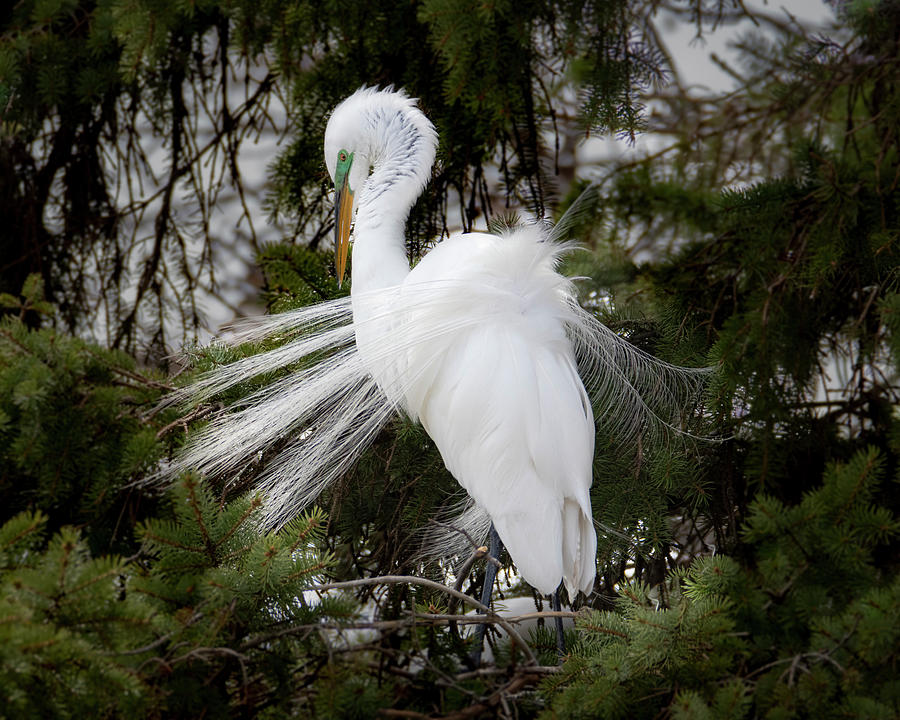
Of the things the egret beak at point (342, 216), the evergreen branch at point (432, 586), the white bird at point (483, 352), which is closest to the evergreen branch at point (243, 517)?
the evergreen branch at point (432, 586)

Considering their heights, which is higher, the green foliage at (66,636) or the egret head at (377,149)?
the egret head at (377,149)

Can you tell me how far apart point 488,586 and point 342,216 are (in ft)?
3.22

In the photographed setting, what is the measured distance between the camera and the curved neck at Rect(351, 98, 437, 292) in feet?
7.19

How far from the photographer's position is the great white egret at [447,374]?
6.45 feet

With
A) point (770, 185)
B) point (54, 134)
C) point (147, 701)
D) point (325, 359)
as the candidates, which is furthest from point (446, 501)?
point (54, 134)

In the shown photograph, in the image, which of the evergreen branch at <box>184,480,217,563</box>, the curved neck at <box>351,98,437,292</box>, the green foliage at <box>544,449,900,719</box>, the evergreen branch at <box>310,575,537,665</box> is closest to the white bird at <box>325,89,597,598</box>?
the curved neck at <box>351,98,437,292</box>

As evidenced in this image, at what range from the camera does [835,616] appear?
135cm

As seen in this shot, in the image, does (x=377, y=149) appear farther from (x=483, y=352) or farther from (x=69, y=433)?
(x=69, y=433)

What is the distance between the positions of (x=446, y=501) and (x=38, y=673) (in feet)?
4.79

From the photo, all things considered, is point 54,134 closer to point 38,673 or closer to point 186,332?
point 186,332

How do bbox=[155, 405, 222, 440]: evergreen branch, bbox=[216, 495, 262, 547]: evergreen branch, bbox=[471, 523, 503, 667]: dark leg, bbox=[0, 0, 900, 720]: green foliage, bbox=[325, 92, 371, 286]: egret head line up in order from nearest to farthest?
bbox=[0, 0, 900, 720]: green foliage < bbox=[216, 495, 262, 547]: evergreen branch < bbox=[471, 523, 503, 667]: dark leg < bbox=[155, 405, 222, 440]: evergreen branch < bbox=[325, 92, 371, 286]: egret head

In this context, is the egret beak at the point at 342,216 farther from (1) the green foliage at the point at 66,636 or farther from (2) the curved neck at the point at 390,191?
(1) the green foliage at the point at 66,636

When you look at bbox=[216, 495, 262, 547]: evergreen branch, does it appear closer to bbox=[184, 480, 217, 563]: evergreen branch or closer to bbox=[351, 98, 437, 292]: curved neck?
bbox=[184, 480, 217, 563]: evergreen branch

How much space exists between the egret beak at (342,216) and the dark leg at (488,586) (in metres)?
0.75
